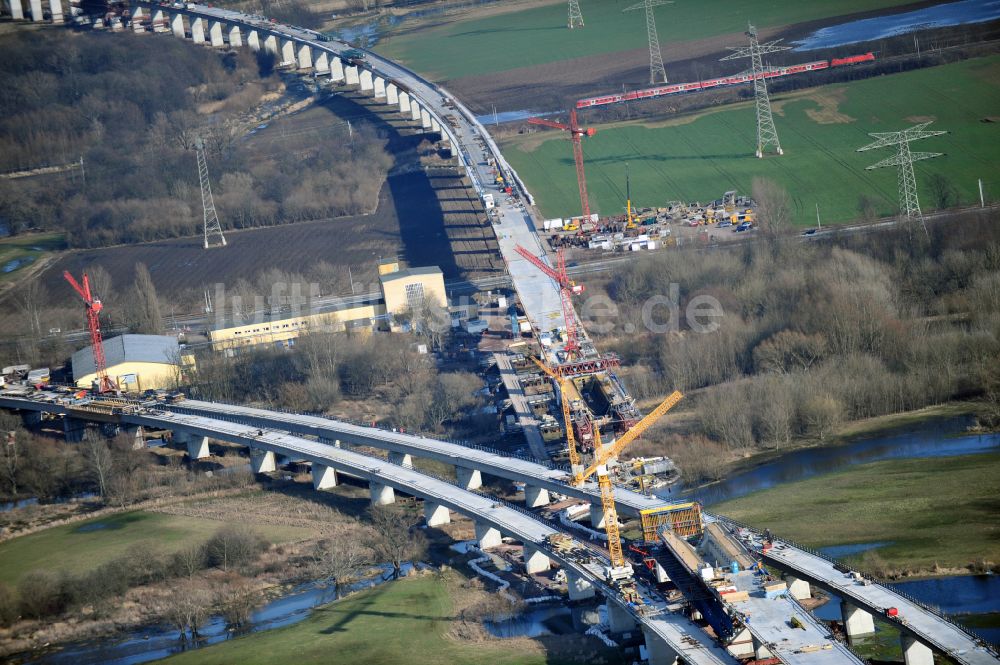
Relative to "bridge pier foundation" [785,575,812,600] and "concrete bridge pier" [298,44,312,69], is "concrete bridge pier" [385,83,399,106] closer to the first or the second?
"concrete bridge pier" [298,44,312,69]

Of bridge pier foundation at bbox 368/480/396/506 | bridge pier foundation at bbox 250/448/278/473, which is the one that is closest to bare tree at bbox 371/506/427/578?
bridge pier foundation at bbox 368/480/396/506

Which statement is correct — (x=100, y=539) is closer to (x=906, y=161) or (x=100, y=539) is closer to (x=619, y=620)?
(x=619, y=620)

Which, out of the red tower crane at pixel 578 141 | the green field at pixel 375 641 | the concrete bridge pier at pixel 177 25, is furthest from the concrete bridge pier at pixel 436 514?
the concrete bridge pier at pixel 177 25

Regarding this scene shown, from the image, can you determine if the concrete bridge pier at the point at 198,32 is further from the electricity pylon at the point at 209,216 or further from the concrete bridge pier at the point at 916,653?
the concrete bridge pier at the point at 916,653

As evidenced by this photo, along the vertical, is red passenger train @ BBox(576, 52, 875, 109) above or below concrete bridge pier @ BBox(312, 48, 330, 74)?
below

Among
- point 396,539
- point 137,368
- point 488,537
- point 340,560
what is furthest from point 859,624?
point 137,368
